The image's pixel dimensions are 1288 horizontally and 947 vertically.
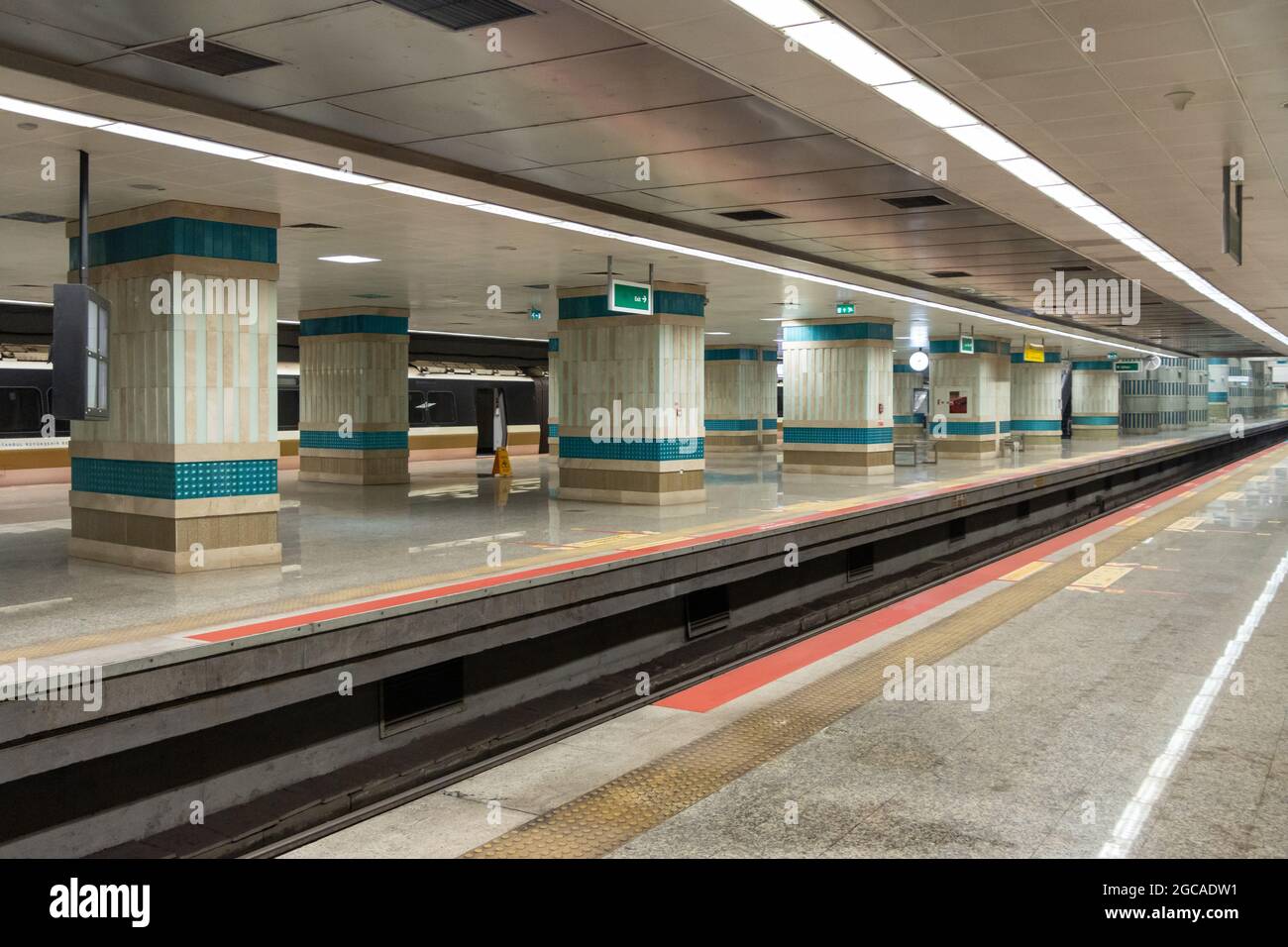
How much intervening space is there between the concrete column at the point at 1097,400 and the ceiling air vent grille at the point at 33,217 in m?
40.0

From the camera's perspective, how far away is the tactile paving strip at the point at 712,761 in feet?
15.3

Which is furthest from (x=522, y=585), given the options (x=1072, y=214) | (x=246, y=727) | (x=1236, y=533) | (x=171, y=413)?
(x=1236, y=533)

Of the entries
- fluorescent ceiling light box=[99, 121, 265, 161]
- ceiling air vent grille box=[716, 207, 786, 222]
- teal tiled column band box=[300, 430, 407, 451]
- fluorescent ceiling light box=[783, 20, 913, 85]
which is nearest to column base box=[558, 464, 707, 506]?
ceiling air vent grille box=[716, 207, 786, 222]

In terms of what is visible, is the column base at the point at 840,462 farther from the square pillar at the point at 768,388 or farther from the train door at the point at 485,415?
the square pillar at the point at 768,388

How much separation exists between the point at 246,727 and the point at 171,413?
318 centimetres

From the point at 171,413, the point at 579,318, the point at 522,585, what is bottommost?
the point at 522,585

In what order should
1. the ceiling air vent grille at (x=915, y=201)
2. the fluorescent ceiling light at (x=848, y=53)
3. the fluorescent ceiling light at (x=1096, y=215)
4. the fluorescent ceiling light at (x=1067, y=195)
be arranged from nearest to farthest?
1. the fluorescent ceiling light at (x=848, y=53)
2. the fluorescent ceiling light at (x=1067, y=195)
3. the ceiling air vent grille at (x=915, y=201)
4. the fluorescent ceiling light at (x=1096, y=215)

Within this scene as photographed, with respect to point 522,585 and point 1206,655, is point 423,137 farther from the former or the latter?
point 1206,655

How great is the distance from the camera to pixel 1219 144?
7754 mm

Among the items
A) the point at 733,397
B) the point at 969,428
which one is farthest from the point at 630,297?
the point at 733,397

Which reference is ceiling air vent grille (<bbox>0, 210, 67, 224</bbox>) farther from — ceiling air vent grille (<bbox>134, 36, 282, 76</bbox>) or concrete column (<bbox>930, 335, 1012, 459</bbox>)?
concrete column (<bbox>930, 335, 1012, 459</bbox>)

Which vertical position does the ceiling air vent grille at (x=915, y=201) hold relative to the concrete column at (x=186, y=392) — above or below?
above

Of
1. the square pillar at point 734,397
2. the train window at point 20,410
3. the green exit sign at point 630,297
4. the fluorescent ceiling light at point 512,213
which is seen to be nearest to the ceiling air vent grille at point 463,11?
the fluorescent ceiling light at point 512,213
